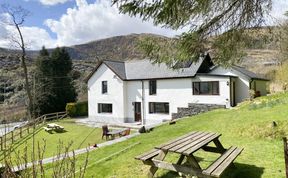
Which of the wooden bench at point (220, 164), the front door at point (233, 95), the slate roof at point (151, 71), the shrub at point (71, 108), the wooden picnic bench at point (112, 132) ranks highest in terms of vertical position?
the slate roof at point (151, 71)

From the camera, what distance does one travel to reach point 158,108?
29.8 metres

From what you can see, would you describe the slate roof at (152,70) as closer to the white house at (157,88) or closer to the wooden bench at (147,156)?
the white house at (157,88)

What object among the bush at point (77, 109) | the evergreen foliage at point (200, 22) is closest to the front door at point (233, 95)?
the evergreen foliage at point (200, 22)

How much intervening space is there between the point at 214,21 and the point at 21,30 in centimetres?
3135

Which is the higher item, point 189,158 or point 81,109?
point 189,158

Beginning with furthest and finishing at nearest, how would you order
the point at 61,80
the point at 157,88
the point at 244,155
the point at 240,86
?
the point at 61,80 → the point at 157,88 → the point at 240,86 → the point at 244,155

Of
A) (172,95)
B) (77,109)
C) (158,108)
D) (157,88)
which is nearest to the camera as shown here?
(172,95)

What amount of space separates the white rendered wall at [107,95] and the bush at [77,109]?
15.8ft

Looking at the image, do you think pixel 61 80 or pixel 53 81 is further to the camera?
pixel 61 80

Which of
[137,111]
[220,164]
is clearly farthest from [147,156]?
[137,111]

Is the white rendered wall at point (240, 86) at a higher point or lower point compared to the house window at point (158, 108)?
higher

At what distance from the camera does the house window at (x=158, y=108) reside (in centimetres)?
2927

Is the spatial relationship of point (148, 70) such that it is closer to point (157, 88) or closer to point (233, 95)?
point (157, 88)

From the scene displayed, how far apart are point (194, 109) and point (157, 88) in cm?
477
